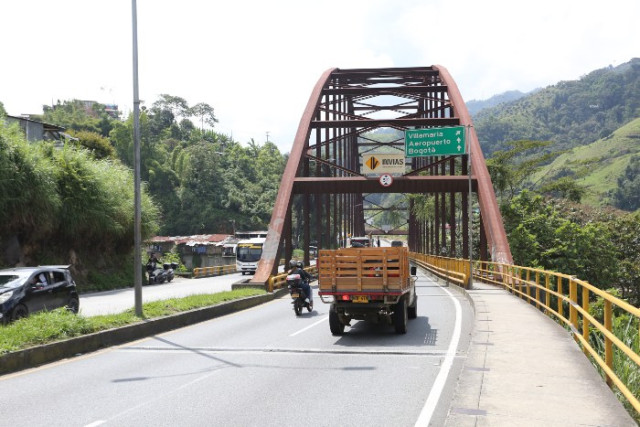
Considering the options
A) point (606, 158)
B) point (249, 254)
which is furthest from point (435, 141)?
point (606, 158)

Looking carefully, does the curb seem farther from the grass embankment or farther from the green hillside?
the green hillside

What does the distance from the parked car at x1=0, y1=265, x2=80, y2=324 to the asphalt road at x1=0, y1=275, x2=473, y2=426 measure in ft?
12.0

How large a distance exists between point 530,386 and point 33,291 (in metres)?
12.6

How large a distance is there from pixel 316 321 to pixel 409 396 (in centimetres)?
924

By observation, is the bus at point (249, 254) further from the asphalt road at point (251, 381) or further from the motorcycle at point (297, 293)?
the asphalt road at point (251, 381)

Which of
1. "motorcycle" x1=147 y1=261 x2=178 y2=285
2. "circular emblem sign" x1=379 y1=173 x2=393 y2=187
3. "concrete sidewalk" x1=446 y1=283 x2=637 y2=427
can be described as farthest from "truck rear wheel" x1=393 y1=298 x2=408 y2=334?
"motorcycle" x1=147 y1=261 x2=178 y2=285

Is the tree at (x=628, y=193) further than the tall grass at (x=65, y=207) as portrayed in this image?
Yes

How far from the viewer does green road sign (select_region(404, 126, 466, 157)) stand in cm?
3306

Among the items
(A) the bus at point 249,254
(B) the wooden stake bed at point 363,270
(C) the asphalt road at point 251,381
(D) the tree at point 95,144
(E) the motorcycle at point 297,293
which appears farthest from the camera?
(D) the tree at point 95,144

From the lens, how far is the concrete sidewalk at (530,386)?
5.98m

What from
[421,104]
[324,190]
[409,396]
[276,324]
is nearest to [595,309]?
[324,190]

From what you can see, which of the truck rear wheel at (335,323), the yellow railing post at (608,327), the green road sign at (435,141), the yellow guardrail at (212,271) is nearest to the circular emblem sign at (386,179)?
the green road sign at (435,141)

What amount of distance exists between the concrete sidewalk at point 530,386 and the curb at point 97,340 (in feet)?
22.4

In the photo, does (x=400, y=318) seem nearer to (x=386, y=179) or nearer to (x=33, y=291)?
(x=33, y=291)
